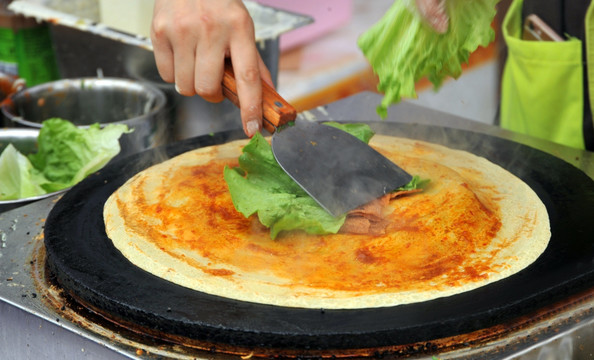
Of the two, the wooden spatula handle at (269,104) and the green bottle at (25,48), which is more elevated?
the wooden spatula handle at (269,104)

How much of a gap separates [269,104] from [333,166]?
336 millimetres

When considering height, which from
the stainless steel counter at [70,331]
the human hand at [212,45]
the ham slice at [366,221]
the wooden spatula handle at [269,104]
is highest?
the human hand at [212,45]

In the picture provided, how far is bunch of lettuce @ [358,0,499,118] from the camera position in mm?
2098

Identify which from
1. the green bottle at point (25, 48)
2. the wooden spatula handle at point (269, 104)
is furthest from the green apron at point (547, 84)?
the green bottle at point (25, 48)

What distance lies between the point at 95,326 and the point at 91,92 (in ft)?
7.89

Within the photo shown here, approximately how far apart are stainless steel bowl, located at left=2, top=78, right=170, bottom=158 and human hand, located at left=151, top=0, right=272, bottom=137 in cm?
125

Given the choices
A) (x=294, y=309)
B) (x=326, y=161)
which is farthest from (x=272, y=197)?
(x=294, y=309)

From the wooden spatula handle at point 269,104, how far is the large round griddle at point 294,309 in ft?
2.12

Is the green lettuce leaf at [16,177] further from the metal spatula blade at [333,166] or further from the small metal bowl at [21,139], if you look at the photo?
the metal spatula blade at [333,166]

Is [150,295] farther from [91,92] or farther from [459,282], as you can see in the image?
[91,92]

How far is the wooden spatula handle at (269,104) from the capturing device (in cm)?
230

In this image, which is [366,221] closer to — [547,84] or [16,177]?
[547,84]

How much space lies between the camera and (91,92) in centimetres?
393

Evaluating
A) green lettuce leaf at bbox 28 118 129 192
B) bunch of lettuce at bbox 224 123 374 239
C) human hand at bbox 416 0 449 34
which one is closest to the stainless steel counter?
bunch of lettuce at bbox 224 123 374 239
